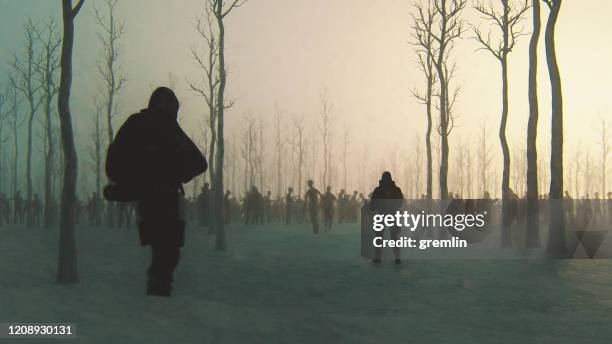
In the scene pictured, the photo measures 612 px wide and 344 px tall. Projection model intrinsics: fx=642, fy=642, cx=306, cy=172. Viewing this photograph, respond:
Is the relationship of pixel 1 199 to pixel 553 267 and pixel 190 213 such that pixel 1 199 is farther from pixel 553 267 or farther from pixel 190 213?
pixel 553 267

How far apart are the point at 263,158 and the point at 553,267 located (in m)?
55.0

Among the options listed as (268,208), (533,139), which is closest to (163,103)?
(533,139)

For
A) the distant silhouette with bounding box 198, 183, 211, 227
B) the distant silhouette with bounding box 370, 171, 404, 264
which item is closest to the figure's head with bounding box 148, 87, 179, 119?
the distant silhouette with bounding box 370, 171, 404, 264

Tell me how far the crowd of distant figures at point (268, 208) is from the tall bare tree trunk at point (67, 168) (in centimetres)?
1316

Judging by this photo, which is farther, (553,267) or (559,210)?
(559,210)

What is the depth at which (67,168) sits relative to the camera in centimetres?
1065

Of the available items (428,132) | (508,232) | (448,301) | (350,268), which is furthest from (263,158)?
(448,301)

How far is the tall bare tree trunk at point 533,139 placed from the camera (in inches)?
690

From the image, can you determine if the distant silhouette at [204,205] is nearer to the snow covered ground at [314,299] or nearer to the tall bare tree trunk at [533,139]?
the snow covered ground at [314,299]

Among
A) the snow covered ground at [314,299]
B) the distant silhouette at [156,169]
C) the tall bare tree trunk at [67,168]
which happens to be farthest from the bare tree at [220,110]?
the distant silhouette at [156,169]

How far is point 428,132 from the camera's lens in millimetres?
26594

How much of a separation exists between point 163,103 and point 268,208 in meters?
38.6

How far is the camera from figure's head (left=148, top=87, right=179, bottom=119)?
13.2 ft

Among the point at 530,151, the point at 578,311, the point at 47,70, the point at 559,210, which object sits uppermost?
the point at 47,70
